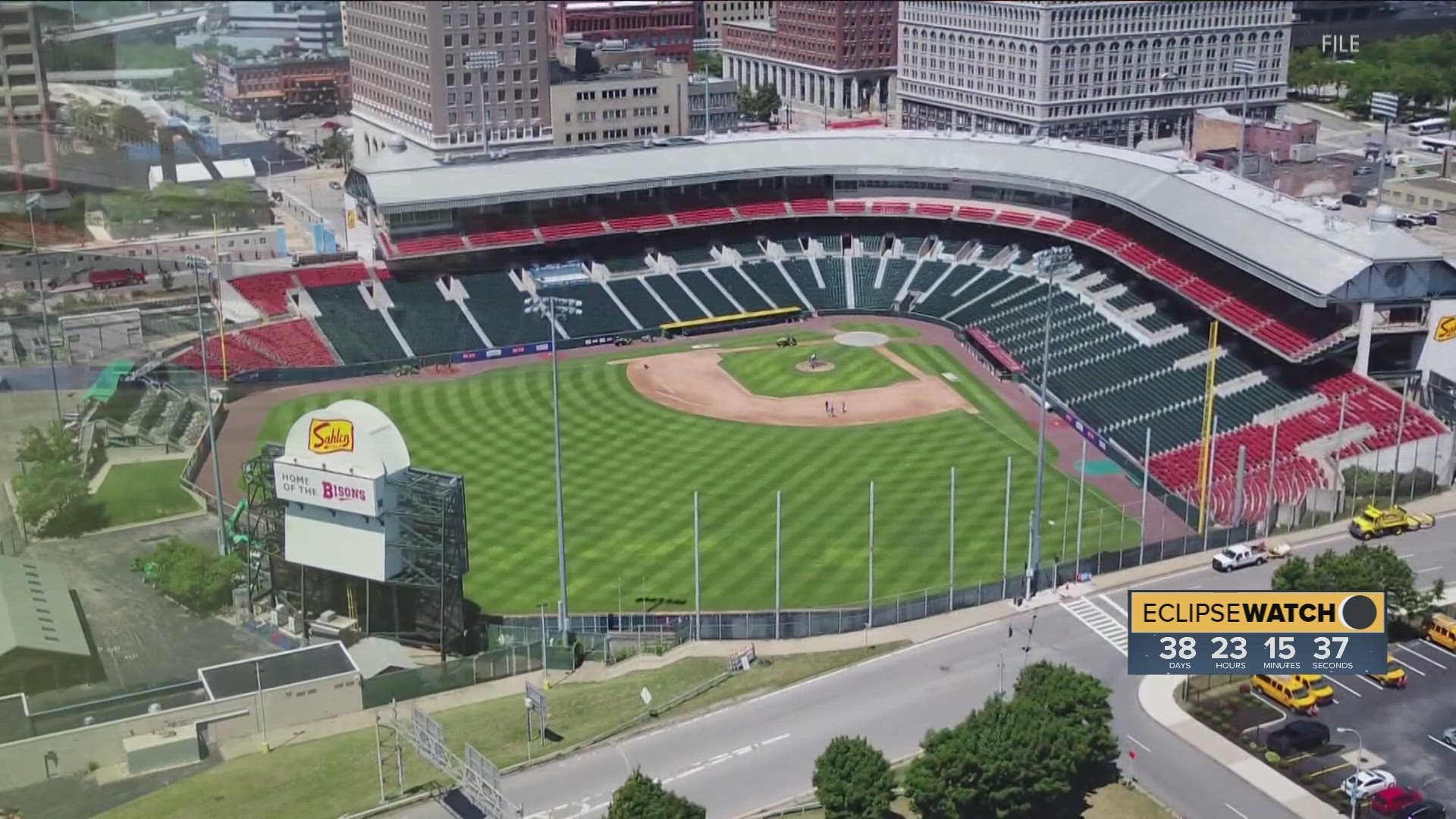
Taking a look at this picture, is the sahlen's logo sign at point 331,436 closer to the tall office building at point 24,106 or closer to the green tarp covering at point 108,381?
the green tarp covering at point 108,381

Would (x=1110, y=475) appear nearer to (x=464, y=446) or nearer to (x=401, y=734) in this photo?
(x=464, y=446)

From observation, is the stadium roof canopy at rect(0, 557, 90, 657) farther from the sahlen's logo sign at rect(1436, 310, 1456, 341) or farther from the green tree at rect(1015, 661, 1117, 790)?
the sahlen's logo sign at rect(1436, 310, 1456, 341)

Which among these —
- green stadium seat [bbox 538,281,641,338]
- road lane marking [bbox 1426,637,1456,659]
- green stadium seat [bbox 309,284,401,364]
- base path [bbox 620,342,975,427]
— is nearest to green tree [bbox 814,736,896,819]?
road lane marking [bbox 1426,637,1456,659]

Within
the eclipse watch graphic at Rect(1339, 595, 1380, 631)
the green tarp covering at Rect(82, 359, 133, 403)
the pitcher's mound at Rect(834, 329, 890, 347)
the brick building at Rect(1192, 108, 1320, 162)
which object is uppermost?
the brick building at Rect(1192, 108, 1320, 162)

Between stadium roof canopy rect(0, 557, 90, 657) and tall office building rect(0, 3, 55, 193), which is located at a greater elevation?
tall office building rect(0, 3, 55, 193)

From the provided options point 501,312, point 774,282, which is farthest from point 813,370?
point 501,312

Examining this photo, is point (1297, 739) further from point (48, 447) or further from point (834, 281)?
point (834, 281)

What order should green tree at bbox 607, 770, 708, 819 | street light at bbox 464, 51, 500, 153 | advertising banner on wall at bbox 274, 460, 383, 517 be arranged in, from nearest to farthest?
green tree at bbox 607, 770, 708, 819 < advertising banner on wall at bbox 274, 460, 383, 517 < street light at bbox 464, 51, 500, 153
